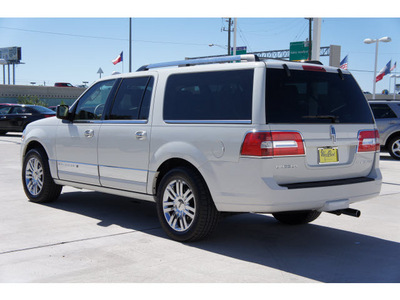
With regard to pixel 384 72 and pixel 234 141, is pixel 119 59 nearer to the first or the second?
pixel 384 72

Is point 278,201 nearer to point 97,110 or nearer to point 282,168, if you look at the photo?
point 282,168

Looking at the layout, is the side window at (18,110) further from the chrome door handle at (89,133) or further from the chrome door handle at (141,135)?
the chrome door handle at (141,135)

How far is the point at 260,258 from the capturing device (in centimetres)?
486

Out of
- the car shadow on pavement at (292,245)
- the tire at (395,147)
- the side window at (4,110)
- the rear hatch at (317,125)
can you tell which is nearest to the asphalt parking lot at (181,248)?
the car shadow on pavement at (292,245)

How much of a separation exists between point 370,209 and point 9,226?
493cm

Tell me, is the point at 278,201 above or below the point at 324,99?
below

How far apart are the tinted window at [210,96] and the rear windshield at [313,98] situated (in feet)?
0.78

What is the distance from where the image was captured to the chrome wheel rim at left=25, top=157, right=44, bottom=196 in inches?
289

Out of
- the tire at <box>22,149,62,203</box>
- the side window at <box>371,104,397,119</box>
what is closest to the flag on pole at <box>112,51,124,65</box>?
the side window at <box>371,104,397,119</box>

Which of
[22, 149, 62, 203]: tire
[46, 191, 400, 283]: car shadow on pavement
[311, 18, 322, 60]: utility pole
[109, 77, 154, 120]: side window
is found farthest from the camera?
[311, 18, 322, 60]: utility pole

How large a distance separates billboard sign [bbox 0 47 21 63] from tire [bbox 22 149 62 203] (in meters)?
90.4

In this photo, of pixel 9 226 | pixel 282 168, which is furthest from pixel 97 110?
pixel 282 168

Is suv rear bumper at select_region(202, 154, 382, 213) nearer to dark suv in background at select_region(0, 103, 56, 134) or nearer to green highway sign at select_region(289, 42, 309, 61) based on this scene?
dark suv in background at select_region(0, 103, 56, 134)

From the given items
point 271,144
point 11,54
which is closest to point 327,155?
point 271,144
